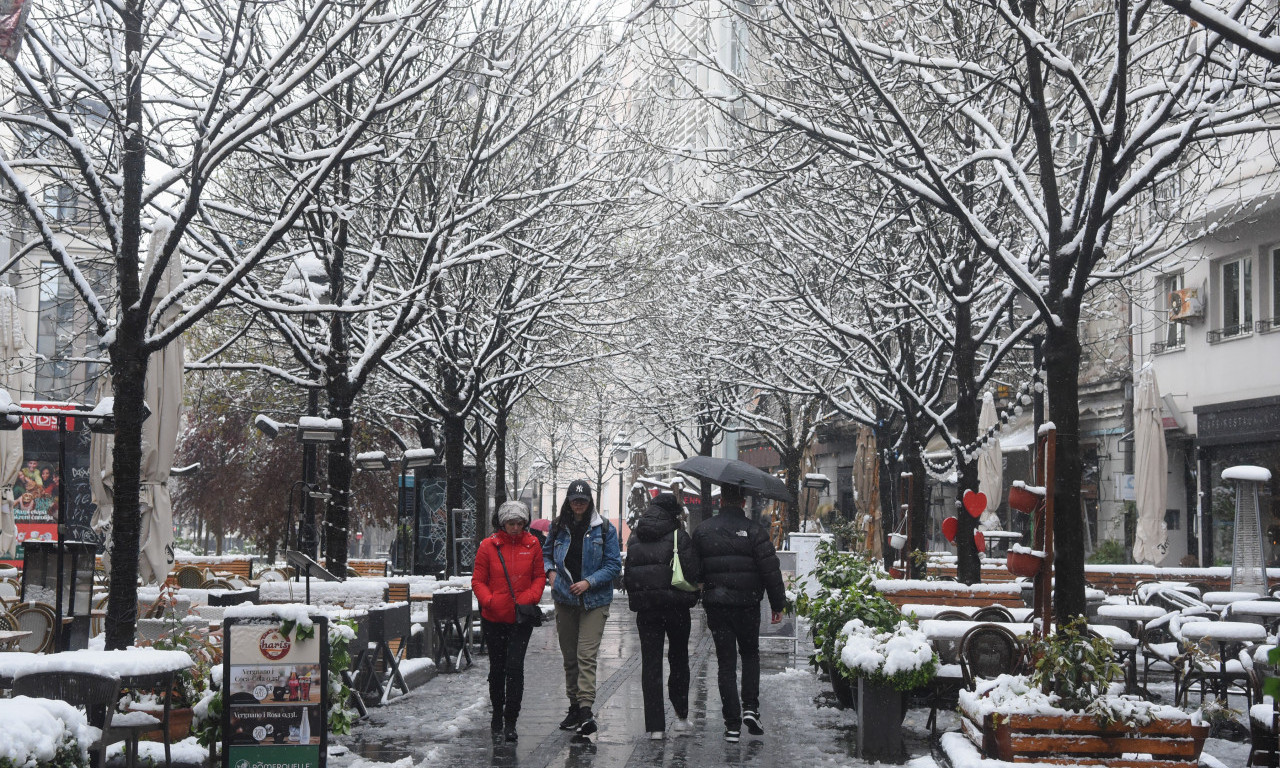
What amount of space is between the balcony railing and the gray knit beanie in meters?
19.5

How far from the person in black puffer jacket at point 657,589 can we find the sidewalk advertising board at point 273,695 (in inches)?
125

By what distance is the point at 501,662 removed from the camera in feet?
35.2

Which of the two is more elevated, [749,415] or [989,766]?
[749,415]

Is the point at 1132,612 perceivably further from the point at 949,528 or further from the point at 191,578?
the point at 191,578

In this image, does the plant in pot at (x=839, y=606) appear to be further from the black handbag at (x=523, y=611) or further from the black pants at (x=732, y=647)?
the black handbag at (x=523, y=611)

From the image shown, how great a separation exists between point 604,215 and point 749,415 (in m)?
16.4

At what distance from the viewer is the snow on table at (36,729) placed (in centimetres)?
566

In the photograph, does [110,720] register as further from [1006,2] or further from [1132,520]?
[1132,520]

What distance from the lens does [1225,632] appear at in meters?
11.0

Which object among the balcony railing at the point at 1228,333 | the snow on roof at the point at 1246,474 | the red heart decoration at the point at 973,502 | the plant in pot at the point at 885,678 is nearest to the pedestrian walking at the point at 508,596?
the plant in pot at the point at 885,678

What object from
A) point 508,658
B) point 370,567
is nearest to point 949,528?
point 508,658

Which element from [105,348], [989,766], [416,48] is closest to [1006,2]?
[416,48]

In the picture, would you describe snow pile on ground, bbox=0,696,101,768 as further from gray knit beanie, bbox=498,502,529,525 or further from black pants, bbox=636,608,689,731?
black pants, bbox=636,608,689,731

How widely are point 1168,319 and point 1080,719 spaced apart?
891 inches
